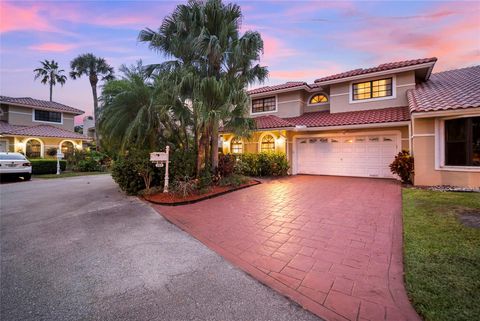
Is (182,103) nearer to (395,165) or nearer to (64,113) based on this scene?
(395,165)

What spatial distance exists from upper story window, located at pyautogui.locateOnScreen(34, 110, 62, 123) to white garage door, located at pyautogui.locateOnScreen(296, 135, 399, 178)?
84.6 ft

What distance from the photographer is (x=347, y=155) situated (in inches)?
504

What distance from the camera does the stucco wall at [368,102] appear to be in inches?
467

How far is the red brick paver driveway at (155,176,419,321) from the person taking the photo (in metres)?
2.49

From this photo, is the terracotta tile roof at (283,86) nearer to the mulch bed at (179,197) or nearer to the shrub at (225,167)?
the shrub at (225,167)

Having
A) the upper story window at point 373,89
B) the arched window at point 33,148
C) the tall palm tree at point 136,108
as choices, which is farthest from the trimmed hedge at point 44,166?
the upper story window at point 373,89

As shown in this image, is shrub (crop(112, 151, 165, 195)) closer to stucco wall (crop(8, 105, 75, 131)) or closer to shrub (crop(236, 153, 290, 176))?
shrub (crop(236, 153, 290, 176))

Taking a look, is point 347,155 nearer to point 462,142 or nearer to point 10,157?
point 462,142

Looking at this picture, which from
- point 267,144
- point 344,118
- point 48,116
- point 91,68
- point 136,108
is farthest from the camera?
point 91,68

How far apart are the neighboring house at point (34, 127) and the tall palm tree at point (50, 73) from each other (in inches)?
446

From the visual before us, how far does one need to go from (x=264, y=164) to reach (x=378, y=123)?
6.12 m

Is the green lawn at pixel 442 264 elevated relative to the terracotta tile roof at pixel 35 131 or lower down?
lower down

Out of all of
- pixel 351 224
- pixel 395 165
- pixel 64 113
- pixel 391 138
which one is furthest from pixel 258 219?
pixel 64 113

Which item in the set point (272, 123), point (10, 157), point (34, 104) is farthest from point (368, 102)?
point (34, 104)
